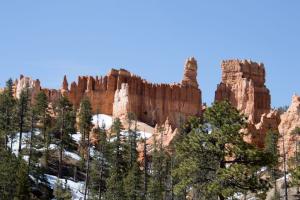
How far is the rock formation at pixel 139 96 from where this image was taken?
461 feet

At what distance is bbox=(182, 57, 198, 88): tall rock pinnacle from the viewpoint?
150500 mm

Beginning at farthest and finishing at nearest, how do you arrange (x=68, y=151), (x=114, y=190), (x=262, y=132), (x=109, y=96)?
(x=109, y=96), (x=262, y=132), (x=68, y=151), (x=114, y=190)

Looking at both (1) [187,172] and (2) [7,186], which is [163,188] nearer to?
(2) [7,186]

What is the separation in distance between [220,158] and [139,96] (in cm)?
10731

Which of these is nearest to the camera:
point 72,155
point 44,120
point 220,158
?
point 220,158

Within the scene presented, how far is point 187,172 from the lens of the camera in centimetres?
3684

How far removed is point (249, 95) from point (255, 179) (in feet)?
369

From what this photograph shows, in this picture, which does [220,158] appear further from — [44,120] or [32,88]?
[32,88]

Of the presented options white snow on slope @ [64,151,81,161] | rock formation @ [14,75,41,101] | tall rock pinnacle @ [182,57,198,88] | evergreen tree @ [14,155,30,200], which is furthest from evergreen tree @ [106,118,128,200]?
tall rock pinnacle @ [182,57,198,88]

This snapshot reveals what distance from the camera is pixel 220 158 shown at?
3606cm

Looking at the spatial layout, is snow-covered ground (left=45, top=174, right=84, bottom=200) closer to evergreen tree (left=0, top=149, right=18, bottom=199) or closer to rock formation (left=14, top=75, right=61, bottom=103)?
evergreen tree (left=0, top=149, right=18, bottom=199)

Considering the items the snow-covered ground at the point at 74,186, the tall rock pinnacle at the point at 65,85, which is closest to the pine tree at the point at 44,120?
the snow-covered ground at the point at 74,186

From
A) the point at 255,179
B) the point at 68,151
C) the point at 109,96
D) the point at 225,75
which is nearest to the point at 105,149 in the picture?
the point at 68,151

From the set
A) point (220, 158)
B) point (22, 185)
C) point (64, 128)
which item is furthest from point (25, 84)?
point (220, 158)
